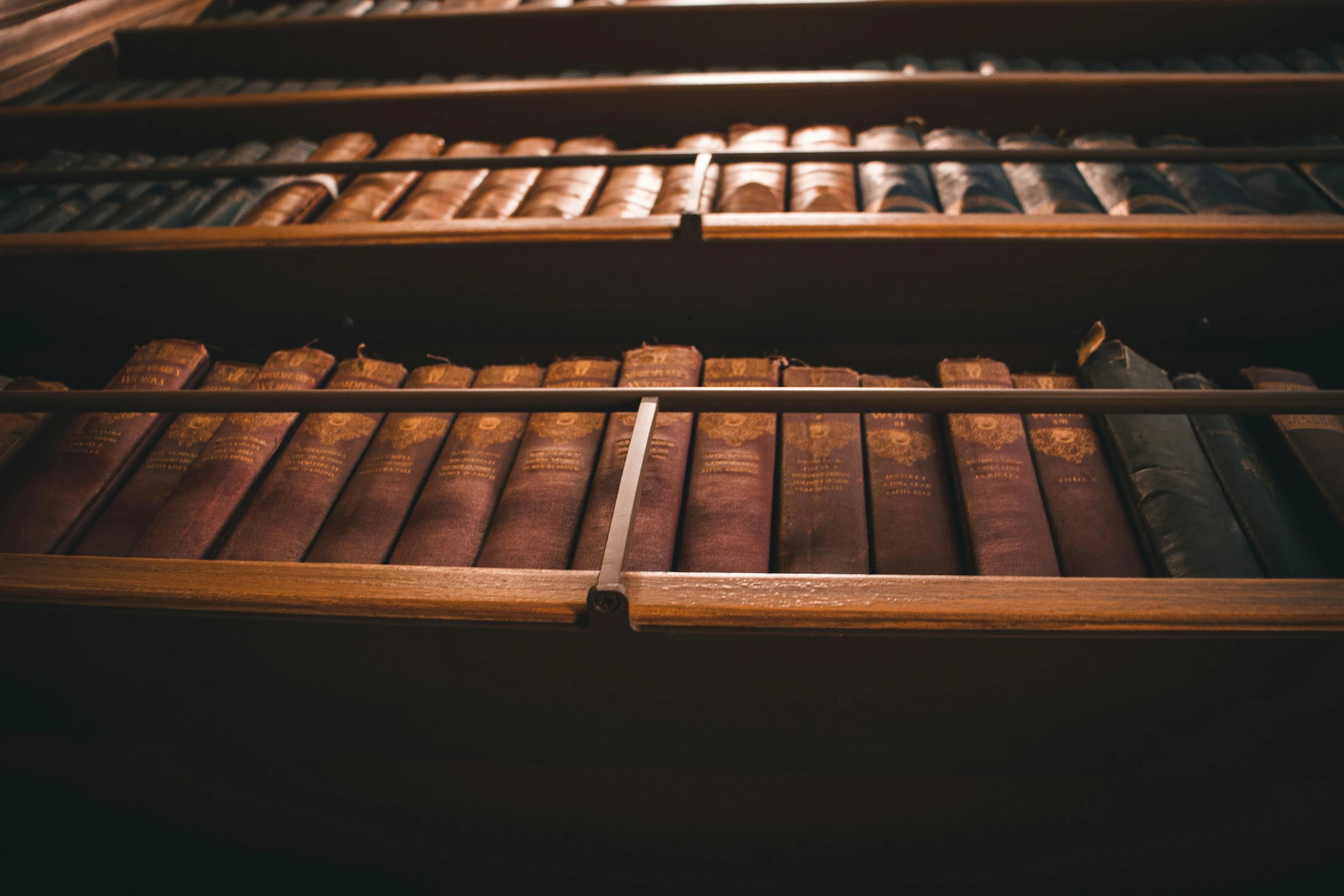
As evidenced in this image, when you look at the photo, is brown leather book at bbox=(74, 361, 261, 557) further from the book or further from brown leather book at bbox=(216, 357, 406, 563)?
the book

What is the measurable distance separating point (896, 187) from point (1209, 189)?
17.9 inches

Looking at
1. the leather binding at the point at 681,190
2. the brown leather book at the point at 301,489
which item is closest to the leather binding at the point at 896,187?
the leather binding at the point at 681,190

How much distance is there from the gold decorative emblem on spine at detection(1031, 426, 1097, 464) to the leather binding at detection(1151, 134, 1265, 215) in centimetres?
41

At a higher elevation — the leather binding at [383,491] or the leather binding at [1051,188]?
the leather binding at [1051,188]

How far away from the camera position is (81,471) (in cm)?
79

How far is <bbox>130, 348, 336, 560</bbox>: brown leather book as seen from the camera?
2.35 ft

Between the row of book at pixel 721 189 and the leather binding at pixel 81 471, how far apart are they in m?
0.28

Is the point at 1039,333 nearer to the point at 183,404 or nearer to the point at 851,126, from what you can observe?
the point at 851,126

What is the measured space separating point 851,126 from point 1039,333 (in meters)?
0.57

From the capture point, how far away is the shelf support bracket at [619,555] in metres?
0.49

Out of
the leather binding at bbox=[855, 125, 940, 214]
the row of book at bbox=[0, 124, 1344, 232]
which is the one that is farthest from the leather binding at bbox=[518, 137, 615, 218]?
the leather binding at bbox=[855, 125, 940, 214]

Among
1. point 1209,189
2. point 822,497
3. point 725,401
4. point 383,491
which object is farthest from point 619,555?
point 1209,189

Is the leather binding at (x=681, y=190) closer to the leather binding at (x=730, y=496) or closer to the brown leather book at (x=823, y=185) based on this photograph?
the brown leather book at (x=823, y=185)

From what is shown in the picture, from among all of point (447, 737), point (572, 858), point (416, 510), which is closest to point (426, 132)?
point (416, 510)
